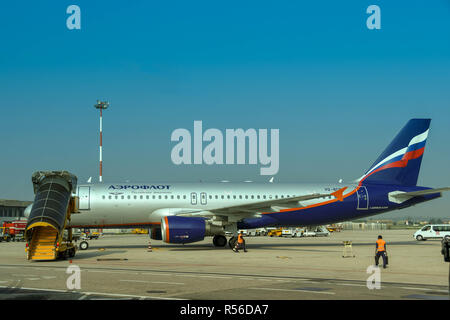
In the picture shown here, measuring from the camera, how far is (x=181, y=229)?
31.2 metres

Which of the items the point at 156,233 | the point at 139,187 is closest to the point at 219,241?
the point at 156,233

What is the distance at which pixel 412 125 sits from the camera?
39875 mm

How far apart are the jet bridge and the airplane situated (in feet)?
16.5

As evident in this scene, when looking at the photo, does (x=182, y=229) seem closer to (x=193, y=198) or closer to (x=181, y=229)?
(x=181, y=229)

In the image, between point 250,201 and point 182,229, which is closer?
point 182,229

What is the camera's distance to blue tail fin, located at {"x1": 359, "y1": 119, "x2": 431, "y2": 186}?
39.5 metres

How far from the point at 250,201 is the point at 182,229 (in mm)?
7310

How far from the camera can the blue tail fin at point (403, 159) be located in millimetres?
39469

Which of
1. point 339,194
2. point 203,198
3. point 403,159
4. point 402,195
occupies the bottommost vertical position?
point 203,198
